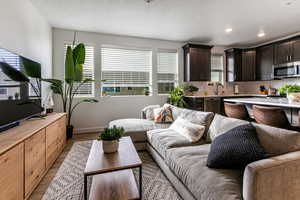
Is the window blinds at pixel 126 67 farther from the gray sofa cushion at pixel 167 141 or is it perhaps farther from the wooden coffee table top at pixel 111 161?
the wooden coffee table top at pixel 111 161

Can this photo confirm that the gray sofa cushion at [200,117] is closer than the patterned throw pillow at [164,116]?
Yes

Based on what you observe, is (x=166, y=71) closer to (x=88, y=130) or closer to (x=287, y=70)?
(x=88, y=130)

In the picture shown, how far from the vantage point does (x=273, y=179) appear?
1.02 m

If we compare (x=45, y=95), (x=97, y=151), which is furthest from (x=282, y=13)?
(x=45, y=95)

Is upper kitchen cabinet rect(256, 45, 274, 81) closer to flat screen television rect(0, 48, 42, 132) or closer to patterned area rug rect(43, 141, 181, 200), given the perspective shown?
patterned area rug rect(43, 141, 181, 200)

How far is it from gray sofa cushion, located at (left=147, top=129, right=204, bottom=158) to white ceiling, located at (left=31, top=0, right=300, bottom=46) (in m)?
2.30

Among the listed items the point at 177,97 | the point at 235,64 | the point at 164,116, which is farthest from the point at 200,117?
the point at 235,64

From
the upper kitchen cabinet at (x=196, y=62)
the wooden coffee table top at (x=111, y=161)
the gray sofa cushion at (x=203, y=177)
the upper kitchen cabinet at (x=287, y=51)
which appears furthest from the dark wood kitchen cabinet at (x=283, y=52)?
the wooden coffee table top at (x=111, y=161)

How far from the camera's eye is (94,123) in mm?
4242

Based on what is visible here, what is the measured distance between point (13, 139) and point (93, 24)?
10.1 feet

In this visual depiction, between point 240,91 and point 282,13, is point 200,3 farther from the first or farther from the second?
point 240,91

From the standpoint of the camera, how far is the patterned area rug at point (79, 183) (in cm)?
167

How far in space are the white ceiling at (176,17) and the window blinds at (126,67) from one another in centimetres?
52

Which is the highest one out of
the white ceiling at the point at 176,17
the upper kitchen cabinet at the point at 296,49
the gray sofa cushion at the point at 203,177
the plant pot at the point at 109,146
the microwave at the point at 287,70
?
the white ceiling at the point at 176,17
